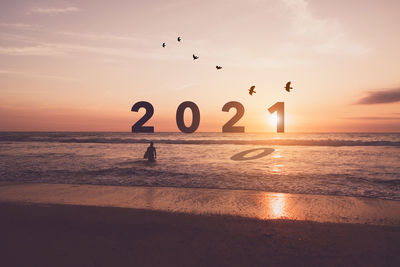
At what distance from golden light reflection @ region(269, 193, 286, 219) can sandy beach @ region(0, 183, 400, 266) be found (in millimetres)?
543

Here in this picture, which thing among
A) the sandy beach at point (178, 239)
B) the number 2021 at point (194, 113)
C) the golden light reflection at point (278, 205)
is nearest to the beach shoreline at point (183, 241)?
the sandy beach at point (178, 239)

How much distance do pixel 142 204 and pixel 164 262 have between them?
3.72 meters

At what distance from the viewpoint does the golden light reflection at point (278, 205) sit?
22.0ft

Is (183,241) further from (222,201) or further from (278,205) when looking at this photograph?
(278,205)

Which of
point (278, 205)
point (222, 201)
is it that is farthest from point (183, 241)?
point (278, 205)

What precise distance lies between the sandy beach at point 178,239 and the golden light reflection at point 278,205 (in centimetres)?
54

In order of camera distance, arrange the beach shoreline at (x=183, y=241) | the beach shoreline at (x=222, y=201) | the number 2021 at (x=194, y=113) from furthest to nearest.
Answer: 1. the number 2021 at (x=194, y=113)
2. the beach shoreline at (x=222, y=201)
3. the beach shoreline at (x=183, y=241)

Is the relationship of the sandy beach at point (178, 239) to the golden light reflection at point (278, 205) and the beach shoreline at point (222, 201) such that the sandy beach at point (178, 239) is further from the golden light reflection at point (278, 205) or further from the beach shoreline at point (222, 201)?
the golden light reflection at point (278, 205)

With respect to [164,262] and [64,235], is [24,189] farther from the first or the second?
[164,262]

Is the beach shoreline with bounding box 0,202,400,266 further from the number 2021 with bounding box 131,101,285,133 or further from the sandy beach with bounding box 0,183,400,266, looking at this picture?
the number 2021 with bounding box 131,101,285,133

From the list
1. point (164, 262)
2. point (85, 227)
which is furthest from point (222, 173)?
point (164, 262)

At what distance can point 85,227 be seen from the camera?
564 centimetres

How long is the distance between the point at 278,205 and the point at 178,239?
3.78 metres

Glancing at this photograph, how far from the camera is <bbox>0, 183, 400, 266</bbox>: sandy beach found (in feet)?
13.9
